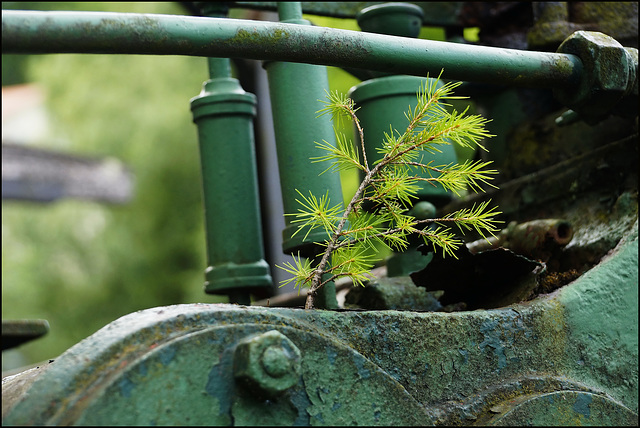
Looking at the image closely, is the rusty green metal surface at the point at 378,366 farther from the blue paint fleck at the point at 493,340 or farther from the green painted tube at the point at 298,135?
the green painted tube at the point at 298,135

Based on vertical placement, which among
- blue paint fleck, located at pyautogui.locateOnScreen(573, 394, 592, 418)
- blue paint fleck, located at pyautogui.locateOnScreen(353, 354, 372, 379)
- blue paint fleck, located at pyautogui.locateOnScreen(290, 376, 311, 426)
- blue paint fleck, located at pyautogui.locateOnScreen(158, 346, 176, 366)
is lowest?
blue paint fleck, located at pyautogui.locateOnScreen(573, 394, 592, 418)

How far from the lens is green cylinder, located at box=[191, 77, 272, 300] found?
1.79m

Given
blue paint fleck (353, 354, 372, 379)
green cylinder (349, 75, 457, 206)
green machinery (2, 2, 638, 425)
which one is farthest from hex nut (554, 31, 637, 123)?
blue paint fleck (353, 354, 372, 379)

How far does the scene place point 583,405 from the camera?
1123mm

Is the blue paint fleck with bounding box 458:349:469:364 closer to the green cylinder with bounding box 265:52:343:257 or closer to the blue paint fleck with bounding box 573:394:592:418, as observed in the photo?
the blue paint fleck with bounding box 573:394:592:418

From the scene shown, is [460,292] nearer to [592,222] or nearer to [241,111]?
[592,222]

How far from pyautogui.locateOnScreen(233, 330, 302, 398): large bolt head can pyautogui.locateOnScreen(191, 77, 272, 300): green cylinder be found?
2.83ft

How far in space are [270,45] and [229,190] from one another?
733 mm

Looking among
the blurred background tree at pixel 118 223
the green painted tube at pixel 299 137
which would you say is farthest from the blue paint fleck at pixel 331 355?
the blurred background tree at pixel 118 223

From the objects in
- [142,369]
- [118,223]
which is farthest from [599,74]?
[118,223]

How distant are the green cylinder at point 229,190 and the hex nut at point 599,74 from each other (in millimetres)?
725

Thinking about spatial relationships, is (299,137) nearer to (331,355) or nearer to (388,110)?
(388,110)

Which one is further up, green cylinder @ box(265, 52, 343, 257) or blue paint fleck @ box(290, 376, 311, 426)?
green cylinder @ box(265, 52, 343, 257)

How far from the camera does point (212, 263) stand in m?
1.83
